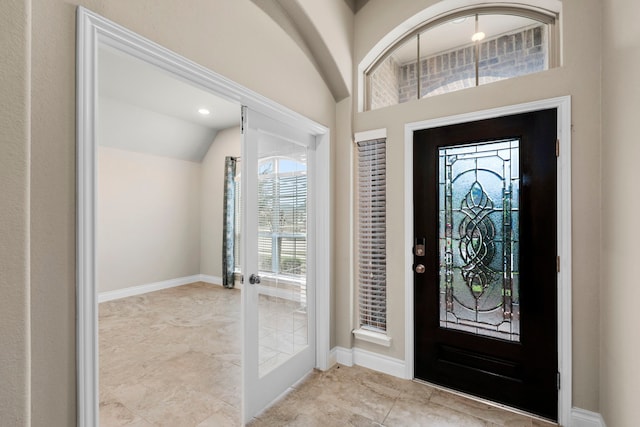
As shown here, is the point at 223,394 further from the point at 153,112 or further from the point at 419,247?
the point at 153,112

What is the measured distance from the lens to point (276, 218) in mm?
2225

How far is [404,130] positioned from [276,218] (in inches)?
51.2

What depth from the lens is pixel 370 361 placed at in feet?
8.63

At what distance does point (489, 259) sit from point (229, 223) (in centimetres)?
448

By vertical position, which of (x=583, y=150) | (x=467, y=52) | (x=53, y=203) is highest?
(x=467, y=52)

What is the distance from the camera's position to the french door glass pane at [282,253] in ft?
6.93

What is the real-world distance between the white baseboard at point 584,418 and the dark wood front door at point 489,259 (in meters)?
0.10

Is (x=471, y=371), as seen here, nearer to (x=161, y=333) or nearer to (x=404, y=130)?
(x=404, y=130)

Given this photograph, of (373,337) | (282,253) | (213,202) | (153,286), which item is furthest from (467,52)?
(153,286)

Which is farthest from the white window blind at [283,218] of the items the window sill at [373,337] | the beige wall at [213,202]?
the beige wall at [213,202]
